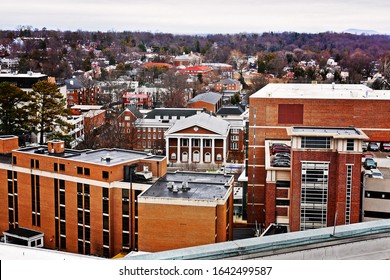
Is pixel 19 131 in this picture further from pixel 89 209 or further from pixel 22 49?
pixel 22 49

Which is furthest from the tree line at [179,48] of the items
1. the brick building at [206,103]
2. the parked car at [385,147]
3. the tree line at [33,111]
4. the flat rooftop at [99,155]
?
the flat rooftop at [99,155]

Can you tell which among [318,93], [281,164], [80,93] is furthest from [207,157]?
[80,93]

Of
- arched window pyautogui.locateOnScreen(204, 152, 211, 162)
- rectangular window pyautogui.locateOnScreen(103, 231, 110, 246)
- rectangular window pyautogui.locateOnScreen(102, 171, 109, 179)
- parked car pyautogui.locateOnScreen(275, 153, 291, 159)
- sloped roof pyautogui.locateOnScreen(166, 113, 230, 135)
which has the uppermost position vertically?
parked car pyautogui.locateOnScreen(275, 153, 291, 159)

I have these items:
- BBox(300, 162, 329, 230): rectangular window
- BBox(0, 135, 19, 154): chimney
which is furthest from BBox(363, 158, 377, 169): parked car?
BBox(0, 135, 19, 154): chimney

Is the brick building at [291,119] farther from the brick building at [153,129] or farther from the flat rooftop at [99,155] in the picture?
the brick building at [153,129]

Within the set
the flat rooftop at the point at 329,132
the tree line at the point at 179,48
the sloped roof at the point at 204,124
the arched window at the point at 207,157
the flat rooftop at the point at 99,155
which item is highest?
the tree line at the point at 179,48

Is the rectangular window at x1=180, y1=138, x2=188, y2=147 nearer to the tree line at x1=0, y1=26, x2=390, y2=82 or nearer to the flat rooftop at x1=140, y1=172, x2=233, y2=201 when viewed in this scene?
the flat rooftop at x1=140, y1=172, x2=233, y2=201
